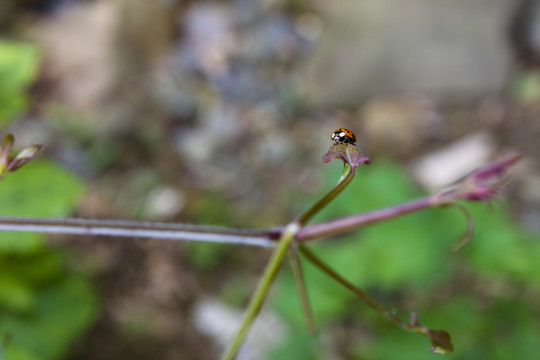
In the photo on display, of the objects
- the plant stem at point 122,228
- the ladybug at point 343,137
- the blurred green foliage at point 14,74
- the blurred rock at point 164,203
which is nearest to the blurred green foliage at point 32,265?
the blurred green foliage at point 14,74

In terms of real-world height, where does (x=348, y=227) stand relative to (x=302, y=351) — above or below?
below

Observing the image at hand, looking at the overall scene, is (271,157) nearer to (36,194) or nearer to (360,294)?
(36,194)

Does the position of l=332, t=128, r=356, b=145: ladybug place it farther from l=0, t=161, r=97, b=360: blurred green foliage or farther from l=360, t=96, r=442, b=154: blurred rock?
l=360, t=96, r=442, b=154: blurred rock

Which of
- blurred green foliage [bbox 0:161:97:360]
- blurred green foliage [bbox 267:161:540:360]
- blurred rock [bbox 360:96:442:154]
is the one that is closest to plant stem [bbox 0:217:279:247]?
blurred green foliage [bbox 0:161:97:360]

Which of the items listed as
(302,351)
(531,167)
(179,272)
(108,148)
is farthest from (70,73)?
(531,167)

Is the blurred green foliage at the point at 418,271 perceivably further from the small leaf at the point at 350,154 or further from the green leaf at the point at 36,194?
the small leaf at the point at 350,154

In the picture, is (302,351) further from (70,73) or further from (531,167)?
(70,73)
